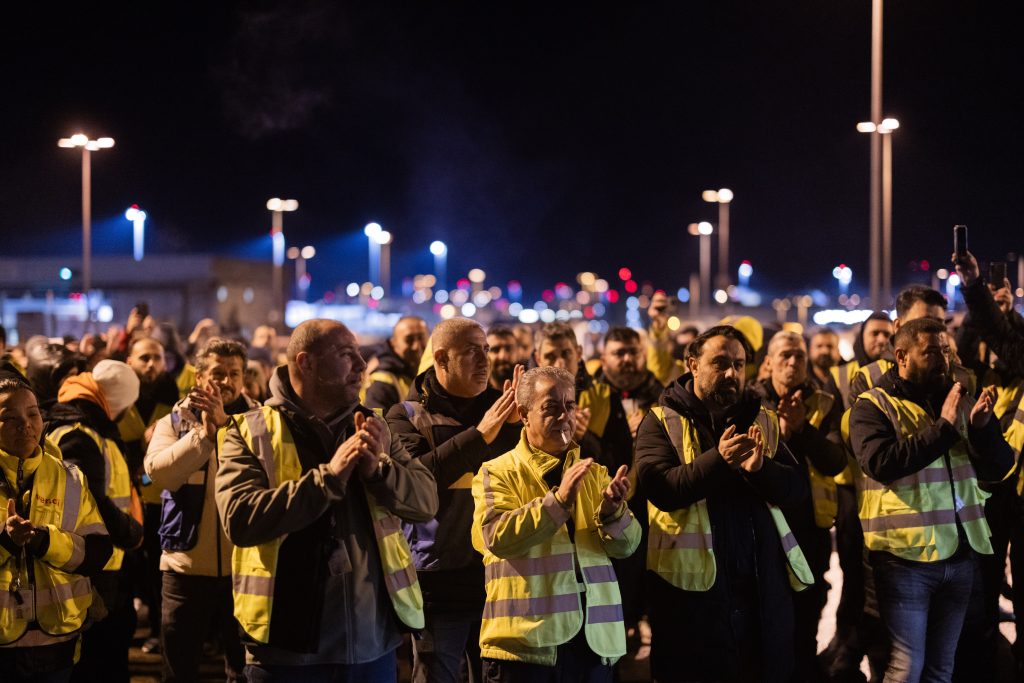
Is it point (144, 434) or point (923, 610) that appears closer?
point (923, 610)

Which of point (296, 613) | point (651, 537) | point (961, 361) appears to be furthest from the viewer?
point (961, 361)

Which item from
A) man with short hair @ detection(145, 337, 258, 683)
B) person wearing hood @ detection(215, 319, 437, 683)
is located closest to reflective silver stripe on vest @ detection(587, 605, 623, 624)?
person wearing hood @ detection(215, 319, 437, 683)

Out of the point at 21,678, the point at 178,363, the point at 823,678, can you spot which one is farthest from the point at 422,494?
the point at 178,363

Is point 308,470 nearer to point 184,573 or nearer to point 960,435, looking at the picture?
point 184,573

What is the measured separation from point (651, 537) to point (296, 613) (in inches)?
85.2

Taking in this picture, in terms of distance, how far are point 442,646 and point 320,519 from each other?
1.66m

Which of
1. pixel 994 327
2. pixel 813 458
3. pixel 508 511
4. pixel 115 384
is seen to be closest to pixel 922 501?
pixel 813 458

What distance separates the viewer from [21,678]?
17.6ft

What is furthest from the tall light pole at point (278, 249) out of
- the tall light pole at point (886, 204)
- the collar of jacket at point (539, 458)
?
the collar of jacket at point (539, 458)

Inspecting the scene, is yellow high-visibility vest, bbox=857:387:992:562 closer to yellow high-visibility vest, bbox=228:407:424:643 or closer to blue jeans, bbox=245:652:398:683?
yellow high-visibility vest, bbox=228:407:424:643

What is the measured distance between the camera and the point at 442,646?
19.2ft

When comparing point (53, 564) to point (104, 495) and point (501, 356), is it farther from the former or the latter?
point (501, 356)

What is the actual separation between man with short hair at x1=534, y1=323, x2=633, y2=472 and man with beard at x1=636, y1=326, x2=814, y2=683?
1304mm

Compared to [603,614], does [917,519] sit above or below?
above
